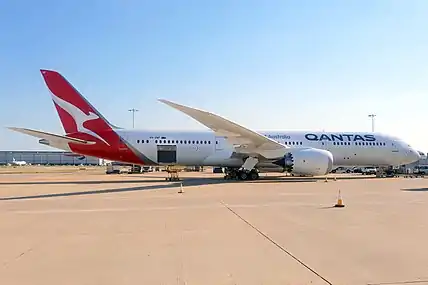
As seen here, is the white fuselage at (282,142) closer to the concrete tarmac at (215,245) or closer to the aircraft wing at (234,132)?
the aircraft wing at (234,132)

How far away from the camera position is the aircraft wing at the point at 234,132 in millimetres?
20734

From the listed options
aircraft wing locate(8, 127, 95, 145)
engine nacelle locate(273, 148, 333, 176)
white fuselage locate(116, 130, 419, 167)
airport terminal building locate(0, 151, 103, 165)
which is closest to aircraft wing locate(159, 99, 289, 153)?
engine nacelle locate(273, 148, 333, 176)

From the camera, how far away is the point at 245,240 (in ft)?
21.7

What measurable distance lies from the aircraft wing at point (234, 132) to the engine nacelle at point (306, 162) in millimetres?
809

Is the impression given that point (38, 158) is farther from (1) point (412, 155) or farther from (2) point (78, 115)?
(1) point (412, 155)

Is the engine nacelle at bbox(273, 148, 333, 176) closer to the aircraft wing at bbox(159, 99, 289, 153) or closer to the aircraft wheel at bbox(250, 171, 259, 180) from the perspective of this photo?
the aircraft wing at bbox(159, 99, 289, 153)

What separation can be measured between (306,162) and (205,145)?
252 inches

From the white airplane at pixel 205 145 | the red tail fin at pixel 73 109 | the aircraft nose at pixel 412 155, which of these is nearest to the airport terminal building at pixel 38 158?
the red tail fin at pixel 73 109

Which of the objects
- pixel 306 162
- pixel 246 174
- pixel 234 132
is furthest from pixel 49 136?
pixel 306 162

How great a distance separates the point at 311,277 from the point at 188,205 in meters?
7.43

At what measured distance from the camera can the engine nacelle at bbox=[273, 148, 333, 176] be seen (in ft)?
75.8

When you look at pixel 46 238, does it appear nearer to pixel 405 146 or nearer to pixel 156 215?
pixel 156 215

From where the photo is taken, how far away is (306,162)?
75.6 ft

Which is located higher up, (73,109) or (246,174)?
(73,109)
